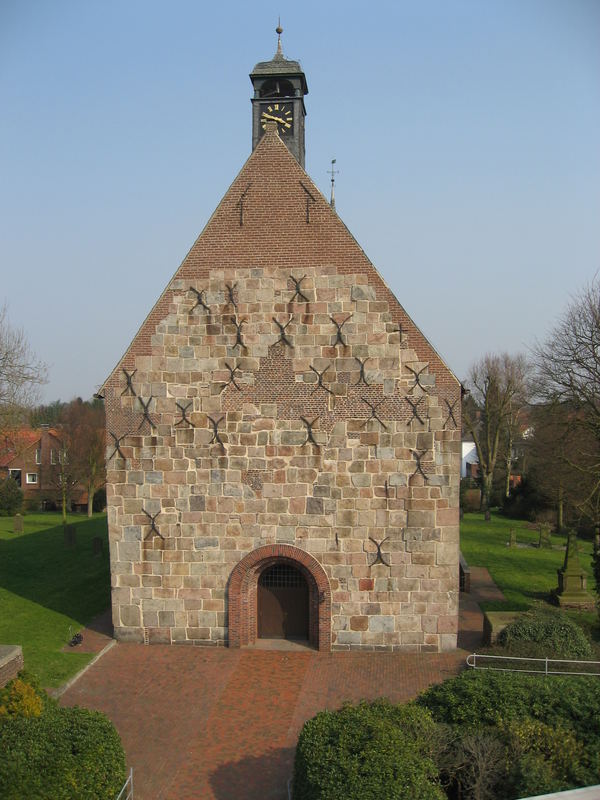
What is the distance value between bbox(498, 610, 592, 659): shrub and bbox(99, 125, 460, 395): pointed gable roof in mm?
8414

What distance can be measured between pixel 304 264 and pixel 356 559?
6929mm

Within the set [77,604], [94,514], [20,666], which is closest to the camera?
[20,666]

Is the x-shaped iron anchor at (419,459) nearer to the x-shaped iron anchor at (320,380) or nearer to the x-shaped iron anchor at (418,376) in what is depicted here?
the x-shaped iron anchor at (418,376)

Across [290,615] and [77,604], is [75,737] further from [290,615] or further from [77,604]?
[77,604]

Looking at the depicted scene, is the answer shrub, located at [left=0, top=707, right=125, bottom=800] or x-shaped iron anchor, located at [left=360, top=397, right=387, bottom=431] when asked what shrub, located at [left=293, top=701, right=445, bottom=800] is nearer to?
shrub, located at [left=0, top=707, right=125, bottom=800]

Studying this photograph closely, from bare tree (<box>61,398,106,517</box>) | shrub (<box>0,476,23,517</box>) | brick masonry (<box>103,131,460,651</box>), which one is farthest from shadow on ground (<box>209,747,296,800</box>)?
shrub (<box>0,476,23,517</box>)

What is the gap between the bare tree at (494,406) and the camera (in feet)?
164

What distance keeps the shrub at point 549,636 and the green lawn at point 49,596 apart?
9369 mm

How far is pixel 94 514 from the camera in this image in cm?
4956

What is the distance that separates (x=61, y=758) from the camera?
9047mm

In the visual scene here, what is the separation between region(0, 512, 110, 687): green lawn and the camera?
15.8m

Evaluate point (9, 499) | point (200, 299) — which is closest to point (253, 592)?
point (200, 299)

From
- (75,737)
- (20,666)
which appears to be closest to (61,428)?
(20,666)

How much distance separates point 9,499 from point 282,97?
111ft
